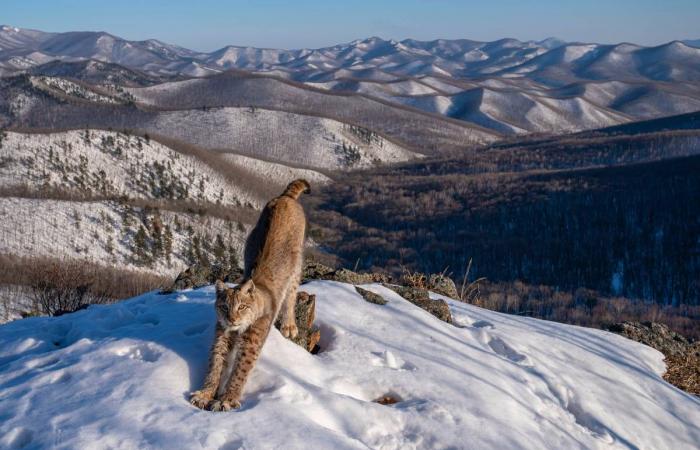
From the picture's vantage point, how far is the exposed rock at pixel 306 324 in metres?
8.11

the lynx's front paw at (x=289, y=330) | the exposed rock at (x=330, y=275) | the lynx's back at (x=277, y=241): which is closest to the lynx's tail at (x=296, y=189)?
the lynx's back at (x=277, y=241)

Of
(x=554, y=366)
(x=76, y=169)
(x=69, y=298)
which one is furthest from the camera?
(x=76, y=169)

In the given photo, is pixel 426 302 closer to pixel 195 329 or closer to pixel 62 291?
pixel 195 329

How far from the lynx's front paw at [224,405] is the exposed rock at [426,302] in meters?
5.30

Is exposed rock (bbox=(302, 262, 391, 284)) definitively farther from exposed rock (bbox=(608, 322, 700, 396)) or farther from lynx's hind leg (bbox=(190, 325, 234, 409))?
exposed rock (bbox=(608, 322, 700, 396))

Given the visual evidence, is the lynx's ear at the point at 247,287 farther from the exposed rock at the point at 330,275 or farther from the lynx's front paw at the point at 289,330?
the exposed rock at the point at 330,275

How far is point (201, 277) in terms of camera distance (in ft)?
38.4

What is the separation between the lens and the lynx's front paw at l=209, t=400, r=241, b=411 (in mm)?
5887

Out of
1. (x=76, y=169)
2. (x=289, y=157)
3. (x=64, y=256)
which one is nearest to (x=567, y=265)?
(x=64, y=256)

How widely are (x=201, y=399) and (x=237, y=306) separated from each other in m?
1.05

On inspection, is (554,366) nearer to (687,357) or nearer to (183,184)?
(687,357)

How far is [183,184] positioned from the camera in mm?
76625

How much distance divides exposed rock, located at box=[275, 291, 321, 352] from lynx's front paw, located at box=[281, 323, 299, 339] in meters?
0.07

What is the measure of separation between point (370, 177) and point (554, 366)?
108 m
